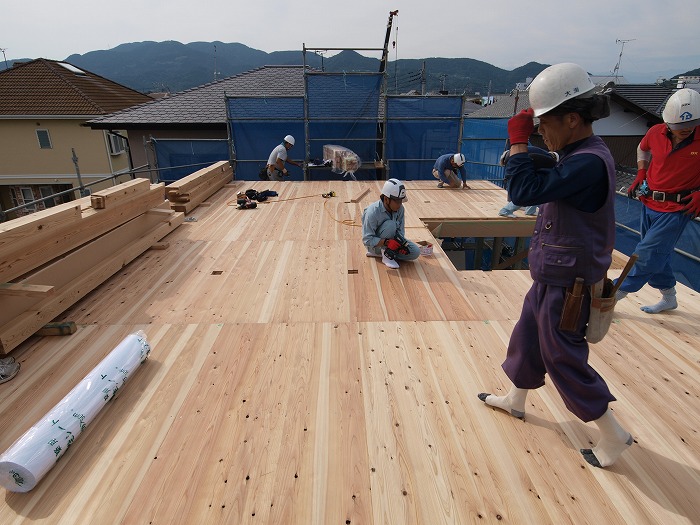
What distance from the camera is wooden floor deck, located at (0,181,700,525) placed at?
175cm

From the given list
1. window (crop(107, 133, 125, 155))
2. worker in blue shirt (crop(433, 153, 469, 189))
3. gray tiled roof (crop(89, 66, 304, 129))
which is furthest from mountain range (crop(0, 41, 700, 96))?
worker in blue shirt (crop(433, 153, 469, 189))

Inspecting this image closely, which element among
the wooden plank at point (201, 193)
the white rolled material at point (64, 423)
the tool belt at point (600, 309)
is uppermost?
the tool belt at point (600, 309)

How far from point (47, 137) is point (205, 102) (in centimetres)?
1057

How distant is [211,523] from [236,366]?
3.75 feet

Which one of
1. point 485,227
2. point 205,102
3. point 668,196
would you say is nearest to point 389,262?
point 668,196

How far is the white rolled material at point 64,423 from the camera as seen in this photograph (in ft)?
5.84

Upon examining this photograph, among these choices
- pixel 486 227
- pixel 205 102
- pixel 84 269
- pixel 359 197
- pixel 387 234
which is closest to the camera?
pixel 84 269

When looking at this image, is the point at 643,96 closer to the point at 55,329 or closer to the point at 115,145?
the point at 55,329

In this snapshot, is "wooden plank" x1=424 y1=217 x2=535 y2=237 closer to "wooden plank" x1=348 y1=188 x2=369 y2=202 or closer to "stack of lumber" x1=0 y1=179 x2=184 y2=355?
"wooden plank" x1=348 y1=188 x2=369 y2=202

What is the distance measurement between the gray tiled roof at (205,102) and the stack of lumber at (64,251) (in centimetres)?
835

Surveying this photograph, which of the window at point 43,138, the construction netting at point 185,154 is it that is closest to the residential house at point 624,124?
the construction netting at point 185,154

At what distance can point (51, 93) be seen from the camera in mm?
19406

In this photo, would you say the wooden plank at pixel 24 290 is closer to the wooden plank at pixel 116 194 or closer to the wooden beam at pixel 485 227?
the wooden plank at pixel 116 194

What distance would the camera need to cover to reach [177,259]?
15.8 ft
